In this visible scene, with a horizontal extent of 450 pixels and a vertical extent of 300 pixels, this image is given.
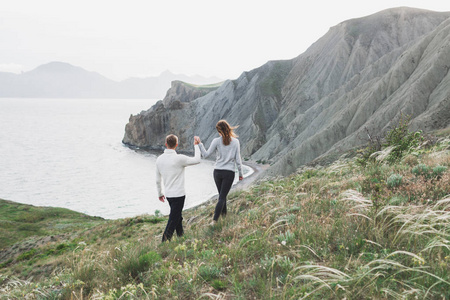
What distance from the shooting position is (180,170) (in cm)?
696

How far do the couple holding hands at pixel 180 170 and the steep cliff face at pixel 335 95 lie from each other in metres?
20.9

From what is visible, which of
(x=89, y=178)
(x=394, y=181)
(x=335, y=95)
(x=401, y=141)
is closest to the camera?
(x=394, y=181)

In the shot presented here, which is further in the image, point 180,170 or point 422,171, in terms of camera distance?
point 180,170

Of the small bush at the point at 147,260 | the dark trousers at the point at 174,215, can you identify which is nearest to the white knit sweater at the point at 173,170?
the dark trousers at the point at 174,215

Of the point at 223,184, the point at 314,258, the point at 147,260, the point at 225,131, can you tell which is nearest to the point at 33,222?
the point at 223,184

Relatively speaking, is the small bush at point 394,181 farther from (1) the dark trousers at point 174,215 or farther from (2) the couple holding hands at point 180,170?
(1) the dark trousers at point 174,215

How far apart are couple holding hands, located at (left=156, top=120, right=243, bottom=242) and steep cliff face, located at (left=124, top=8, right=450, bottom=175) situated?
20.9 meters

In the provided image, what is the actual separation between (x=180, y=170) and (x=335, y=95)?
2548 inches

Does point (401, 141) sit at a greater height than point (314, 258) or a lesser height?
greater

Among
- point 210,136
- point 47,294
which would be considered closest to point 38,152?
point 210,136

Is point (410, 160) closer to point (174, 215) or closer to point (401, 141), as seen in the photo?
point (401, 141)

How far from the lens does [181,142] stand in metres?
101

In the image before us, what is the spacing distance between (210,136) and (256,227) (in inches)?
3593

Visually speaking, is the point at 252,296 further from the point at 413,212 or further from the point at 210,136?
the point at 210,136
